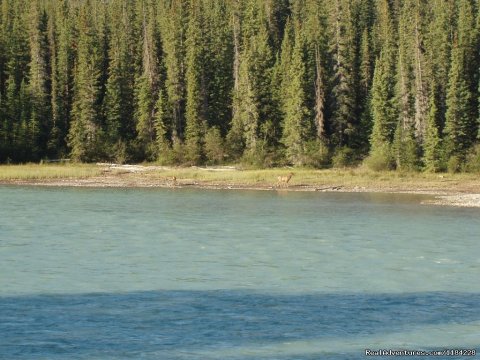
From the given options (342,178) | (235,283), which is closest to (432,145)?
(342,178)

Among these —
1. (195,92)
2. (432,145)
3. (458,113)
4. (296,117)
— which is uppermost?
(195,92)

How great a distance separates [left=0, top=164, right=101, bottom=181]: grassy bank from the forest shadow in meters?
41.4

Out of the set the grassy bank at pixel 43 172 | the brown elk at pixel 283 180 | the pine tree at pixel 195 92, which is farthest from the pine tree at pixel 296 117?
the grassy bank at pixel 43 172

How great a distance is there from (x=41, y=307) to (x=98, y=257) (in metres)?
7.14

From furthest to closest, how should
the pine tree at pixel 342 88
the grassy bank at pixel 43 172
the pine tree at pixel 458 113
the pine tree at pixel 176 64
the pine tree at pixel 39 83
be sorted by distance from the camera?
the pine tree at pixel 176 64 < the pine tree at pixel 39 83 < the pine tree at pixel 342 88 < the pine tree at pixel 458 113 < the grassy bank at pixel 43 172

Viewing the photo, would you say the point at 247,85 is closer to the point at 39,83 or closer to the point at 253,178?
the point at 253,178

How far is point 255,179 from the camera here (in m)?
57.4

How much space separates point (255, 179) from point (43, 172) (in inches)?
687

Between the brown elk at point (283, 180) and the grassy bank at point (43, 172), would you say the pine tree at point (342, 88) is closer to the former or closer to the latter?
the brown elk at point (283, 180)

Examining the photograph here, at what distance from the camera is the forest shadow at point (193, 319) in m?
15.2

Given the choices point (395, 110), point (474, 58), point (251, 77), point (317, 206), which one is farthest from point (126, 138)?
point (317, 206)

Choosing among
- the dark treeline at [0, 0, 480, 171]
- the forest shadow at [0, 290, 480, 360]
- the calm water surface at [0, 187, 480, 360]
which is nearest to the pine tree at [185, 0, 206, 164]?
the dark treeline at [0, 0, 480, 171]

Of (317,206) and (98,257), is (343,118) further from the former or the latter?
(98,257)

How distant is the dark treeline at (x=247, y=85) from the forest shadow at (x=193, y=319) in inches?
1706
